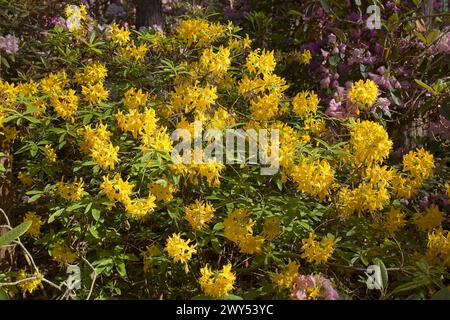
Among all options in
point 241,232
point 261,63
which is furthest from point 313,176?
point 261,63

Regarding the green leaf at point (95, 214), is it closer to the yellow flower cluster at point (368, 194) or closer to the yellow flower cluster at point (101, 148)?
the yellow flower cluster at point (101, 148)

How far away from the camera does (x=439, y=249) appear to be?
2.03m

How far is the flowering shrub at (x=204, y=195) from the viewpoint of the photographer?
2.05m

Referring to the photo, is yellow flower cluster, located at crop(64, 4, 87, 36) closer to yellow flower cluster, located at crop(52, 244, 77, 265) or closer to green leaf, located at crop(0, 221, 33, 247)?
yellow flower cluster, located at crop(52, 244, 77, 265)

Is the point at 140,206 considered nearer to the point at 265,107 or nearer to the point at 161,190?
the point at 161,190

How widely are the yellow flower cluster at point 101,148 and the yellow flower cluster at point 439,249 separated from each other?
1.19m

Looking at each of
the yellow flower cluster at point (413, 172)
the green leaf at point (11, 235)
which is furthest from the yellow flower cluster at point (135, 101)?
the yellow flower cluster at point (413, 172)

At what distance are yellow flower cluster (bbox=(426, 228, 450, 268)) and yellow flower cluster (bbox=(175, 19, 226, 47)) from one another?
130 centimetres

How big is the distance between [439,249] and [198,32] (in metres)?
1.40

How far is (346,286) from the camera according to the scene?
2.24 m

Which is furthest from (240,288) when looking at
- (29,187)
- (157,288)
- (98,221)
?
(29,187)

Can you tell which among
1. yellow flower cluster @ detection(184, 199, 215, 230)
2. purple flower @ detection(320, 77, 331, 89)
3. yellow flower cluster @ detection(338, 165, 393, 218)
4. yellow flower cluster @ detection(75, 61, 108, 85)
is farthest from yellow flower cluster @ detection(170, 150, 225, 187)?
purple flower @ detection(320, 77, 331, 89)

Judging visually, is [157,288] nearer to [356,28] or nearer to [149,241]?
[149,241]

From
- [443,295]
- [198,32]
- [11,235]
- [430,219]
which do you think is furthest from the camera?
[198,32]
